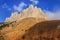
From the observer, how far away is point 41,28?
49.5 m

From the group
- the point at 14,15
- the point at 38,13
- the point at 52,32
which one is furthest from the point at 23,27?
the point at 14,15

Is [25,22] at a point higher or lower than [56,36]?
higher

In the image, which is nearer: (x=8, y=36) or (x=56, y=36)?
(x=56, y=36)

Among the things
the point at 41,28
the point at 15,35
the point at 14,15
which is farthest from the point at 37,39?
the point at 14,15

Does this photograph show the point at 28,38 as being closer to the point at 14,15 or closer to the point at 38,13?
the point at 38,13

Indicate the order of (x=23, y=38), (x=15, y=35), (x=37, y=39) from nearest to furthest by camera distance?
(x=37, y=39) < (x=23, y=38) < (x=15, y=35)

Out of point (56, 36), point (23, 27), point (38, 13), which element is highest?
point (38, 13)

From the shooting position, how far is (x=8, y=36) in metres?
65.6

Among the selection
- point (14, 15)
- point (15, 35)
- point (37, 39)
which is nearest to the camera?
point (37, 39)

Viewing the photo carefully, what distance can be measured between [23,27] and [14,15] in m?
79.1

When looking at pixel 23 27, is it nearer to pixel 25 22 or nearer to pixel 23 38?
pixel 25 22

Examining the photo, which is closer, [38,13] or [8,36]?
[8,36]

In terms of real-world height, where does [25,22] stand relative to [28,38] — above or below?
above

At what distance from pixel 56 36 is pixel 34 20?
25.3m
